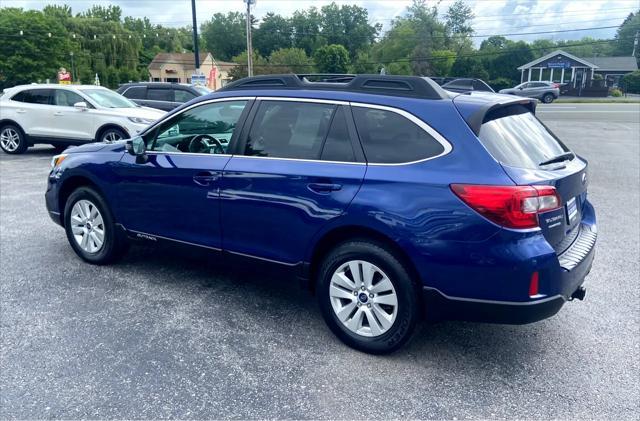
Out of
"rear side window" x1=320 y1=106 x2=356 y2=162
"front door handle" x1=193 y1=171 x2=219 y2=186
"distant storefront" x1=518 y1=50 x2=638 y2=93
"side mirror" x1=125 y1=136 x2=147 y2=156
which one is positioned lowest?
"front door handle" x1=193 y1=171 x2=219 y2=186

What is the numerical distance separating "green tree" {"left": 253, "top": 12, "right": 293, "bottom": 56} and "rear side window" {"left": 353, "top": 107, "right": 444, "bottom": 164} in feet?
345

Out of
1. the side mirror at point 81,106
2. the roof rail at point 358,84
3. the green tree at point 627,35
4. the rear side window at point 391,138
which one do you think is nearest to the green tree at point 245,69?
the side mirror at point 81,106

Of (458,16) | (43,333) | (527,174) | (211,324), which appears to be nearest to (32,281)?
(43,333)

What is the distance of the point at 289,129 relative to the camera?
3971 mm

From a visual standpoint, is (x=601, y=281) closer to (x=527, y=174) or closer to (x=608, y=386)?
(x=608, y=386)

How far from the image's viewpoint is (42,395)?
311cm

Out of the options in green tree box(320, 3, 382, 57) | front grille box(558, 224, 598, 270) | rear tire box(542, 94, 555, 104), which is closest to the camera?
front grille box(558, 224, 598, 270)

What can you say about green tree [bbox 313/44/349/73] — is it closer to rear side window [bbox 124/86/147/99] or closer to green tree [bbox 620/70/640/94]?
green tree [bbox 620/70/640/94]

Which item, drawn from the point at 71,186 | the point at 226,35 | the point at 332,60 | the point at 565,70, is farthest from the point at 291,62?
the point at 71,186

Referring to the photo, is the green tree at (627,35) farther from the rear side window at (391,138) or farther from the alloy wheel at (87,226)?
the alloy wheel at (87,226)

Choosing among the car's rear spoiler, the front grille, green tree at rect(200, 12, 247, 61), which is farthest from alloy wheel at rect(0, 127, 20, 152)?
green tree at rect(200, 12, 247, 61)

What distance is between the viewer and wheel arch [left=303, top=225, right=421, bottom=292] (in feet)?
11.1

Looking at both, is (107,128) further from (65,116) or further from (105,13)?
(105,13)

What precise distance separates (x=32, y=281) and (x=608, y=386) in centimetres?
468
